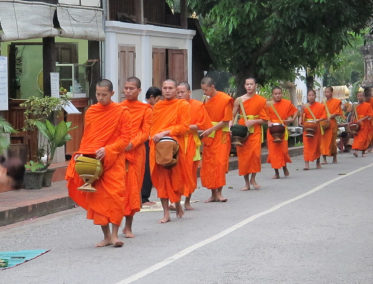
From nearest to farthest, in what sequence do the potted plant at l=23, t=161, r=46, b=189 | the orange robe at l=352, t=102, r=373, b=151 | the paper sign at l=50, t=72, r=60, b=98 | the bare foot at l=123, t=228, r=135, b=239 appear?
the bare foot at l=123, t=228, r=135, b=239, the potted plant at l=23, t=161, r=46, b=189, the paper sign at l=50, t=72, r=60, b=98, the orange robe at l=352, t=102, r=373, b=151

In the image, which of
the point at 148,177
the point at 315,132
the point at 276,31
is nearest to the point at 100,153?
the point at 148,177

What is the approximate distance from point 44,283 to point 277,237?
3032 millimetres

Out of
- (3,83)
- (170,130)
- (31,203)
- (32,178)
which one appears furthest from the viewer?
(3,83)

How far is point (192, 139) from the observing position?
12945mm

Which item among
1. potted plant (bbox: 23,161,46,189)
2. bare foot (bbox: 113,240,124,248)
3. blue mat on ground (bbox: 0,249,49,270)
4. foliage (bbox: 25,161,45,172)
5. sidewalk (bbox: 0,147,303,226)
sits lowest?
sidewalk (bbox: 0,147,303,226)

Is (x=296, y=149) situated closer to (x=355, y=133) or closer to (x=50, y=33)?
(x=355, y=133)

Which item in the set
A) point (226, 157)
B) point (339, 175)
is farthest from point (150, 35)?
point (226, 157)

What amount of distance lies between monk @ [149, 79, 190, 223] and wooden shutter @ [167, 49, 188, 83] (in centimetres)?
1289

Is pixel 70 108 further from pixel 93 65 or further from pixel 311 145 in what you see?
pixel 311 145

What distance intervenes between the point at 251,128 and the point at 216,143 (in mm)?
2014

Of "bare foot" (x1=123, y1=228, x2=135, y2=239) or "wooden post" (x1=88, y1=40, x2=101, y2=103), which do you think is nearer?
"bare foot" (x1=123, y1=228, x2=135, y2=239)

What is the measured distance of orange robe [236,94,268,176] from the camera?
1603cm

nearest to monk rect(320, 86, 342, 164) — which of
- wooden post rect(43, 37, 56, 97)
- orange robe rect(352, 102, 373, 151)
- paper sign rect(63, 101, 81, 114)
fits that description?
orange robe rect(352, 102, 373, 151)

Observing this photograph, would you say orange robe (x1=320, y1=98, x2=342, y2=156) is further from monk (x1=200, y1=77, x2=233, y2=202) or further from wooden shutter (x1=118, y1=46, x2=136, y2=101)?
monk (x1=200, y1=77, x2=233, y2=202)
